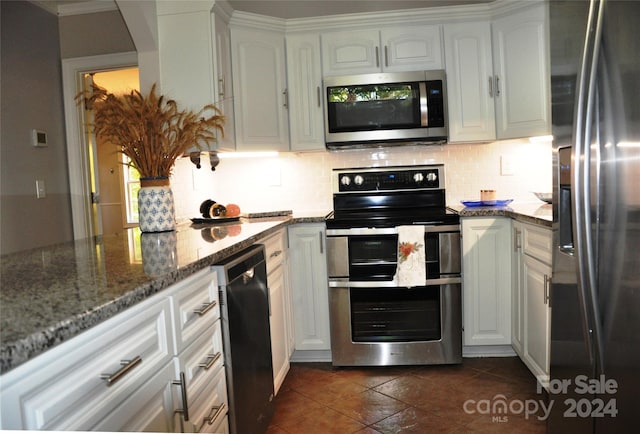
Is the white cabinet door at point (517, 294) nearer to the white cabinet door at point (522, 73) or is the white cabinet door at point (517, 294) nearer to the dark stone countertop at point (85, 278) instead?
the white cabinet door at point (522, 73)

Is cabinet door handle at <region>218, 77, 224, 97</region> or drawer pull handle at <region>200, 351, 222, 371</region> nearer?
drawer pull handle at <region>200, 351, 222, 371</region>

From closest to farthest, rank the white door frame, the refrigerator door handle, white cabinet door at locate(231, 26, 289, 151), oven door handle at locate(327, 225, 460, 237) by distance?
the refrigerator door handle → oven door handle at locate(327, 225, 460, 237) → white cabinet door at locate(231, 26, 289, 151) → the white door frame

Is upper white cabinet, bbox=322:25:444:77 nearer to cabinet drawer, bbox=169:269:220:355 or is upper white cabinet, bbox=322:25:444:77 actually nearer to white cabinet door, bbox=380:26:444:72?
white cabinet door, bbox=380:26:444:72

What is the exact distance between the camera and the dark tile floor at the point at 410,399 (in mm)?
2230

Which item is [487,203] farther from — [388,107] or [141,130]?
[141,130]

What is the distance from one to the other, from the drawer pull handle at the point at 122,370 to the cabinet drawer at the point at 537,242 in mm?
1878

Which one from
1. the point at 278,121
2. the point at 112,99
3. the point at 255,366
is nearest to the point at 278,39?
the point at 278,121

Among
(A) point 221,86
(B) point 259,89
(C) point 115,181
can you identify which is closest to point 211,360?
(A) point 221,86

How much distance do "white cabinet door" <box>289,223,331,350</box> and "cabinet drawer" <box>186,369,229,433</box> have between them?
136 centimetres

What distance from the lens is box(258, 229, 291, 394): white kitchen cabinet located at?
2439 millimetres

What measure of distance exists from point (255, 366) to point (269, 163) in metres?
1.96

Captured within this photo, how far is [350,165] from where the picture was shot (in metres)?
3.54

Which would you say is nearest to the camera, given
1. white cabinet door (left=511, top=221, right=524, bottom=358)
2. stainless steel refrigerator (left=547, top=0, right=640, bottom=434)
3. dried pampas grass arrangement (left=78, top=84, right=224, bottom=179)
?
stainless steel refrigerator (left=547, top=0, right=640, bottom=434)

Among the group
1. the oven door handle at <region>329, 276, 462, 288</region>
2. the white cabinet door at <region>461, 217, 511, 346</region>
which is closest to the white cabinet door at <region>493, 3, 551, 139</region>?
the white cabinet door at <region>461, 217, 511, 346</region>
